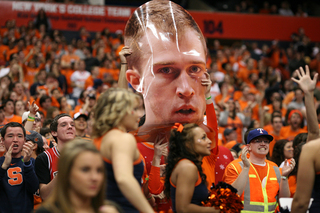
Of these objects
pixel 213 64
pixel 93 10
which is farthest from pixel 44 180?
pixel 93 10

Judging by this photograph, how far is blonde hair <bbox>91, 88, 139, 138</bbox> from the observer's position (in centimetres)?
261

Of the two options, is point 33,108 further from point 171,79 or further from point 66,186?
point 66,186

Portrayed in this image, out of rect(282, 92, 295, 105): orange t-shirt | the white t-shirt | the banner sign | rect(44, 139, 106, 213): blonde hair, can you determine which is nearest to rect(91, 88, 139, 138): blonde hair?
rect(44, 139, 106, 213): blonde hair

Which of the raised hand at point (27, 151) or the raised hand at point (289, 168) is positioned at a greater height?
the raised hand at point (27, 151)

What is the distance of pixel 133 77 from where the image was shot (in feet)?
13.4

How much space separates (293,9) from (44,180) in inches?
675

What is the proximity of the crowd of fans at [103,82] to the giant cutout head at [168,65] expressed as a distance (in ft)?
3.77

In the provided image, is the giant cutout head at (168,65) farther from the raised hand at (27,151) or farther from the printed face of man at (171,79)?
the raised hand at (27,151)

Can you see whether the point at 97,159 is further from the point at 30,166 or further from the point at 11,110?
the point at 11,110

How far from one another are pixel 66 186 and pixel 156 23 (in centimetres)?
227

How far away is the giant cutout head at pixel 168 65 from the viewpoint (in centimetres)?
382

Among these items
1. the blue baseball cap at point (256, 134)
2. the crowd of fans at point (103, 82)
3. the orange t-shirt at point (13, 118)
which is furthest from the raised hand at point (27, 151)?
the orange t-shirt at point (13, 118)

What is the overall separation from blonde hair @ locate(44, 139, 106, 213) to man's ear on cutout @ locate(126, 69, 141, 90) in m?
1.93

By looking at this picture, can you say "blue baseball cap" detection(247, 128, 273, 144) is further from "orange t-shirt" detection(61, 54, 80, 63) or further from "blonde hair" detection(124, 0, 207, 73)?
"orange t-shirt" detection(61, 54, 80, 63)
